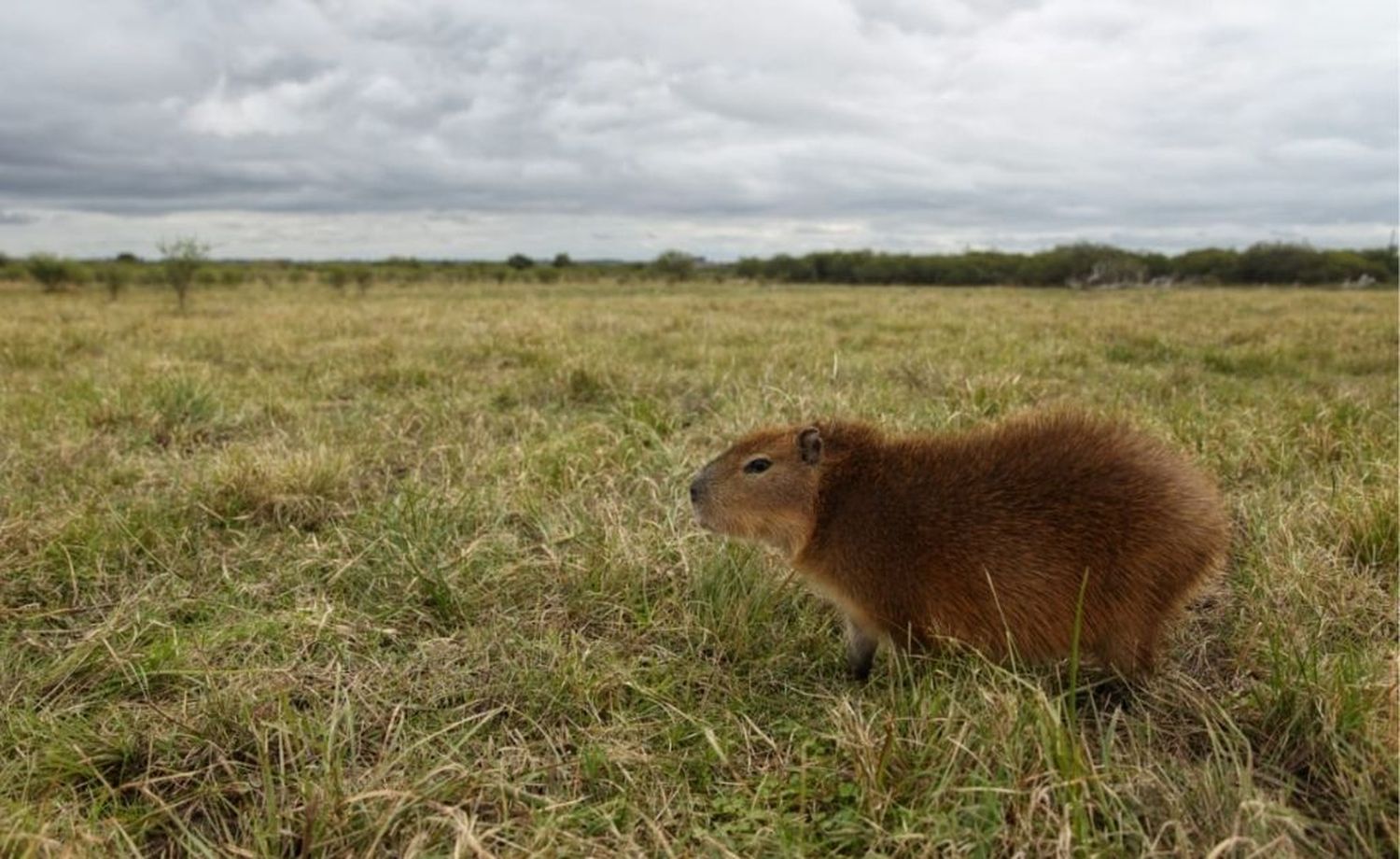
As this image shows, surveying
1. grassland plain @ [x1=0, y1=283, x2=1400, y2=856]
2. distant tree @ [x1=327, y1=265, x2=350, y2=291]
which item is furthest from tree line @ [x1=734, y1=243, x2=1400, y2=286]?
grassland plain @ [x1=0, y1=283, x2=1400, y2=856]

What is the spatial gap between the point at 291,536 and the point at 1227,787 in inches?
140

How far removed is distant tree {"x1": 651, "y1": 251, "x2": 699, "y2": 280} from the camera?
55.8 m

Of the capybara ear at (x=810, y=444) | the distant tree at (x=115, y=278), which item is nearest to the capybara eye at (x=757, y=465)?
the capybara ear at (x=810, y=444)

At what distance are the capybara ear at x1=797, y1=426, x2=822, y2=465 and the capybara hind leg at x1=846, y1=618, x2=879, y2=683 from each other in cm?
52

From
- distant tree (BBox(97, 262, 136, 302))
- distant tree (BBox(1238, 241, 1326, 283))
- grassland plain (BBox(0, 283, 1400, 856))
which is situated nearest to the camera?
grassland plain (BBox(0, 283, 1400, 856))

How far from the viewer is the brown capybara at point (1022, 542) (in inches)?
95.0

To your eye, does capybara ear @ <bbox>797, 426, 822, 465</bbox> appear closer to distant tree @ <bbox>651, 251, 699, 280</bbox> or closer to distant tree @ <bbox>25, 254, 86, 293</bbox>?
distant tree @ <bbox>25, 254, 86, 293</bbox>

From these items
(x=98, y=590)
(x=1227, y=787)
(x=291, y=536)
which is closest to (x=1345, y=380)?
(x=1227, y=787)

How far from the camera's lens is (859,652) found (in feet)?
8.82

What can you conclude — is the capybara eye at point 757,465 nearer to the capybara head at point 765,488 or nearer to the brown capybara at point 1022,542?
the capybara head at point 765,488

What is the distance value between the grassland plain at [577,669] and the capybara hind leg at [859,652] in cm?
6

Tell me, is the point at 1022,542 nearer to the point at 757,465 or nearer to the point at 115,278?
the point at 757,465

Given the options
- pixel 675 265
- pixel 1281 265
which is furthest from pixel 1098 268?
pixel 675 265

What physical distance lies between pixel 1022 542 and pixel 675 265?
55.1m
